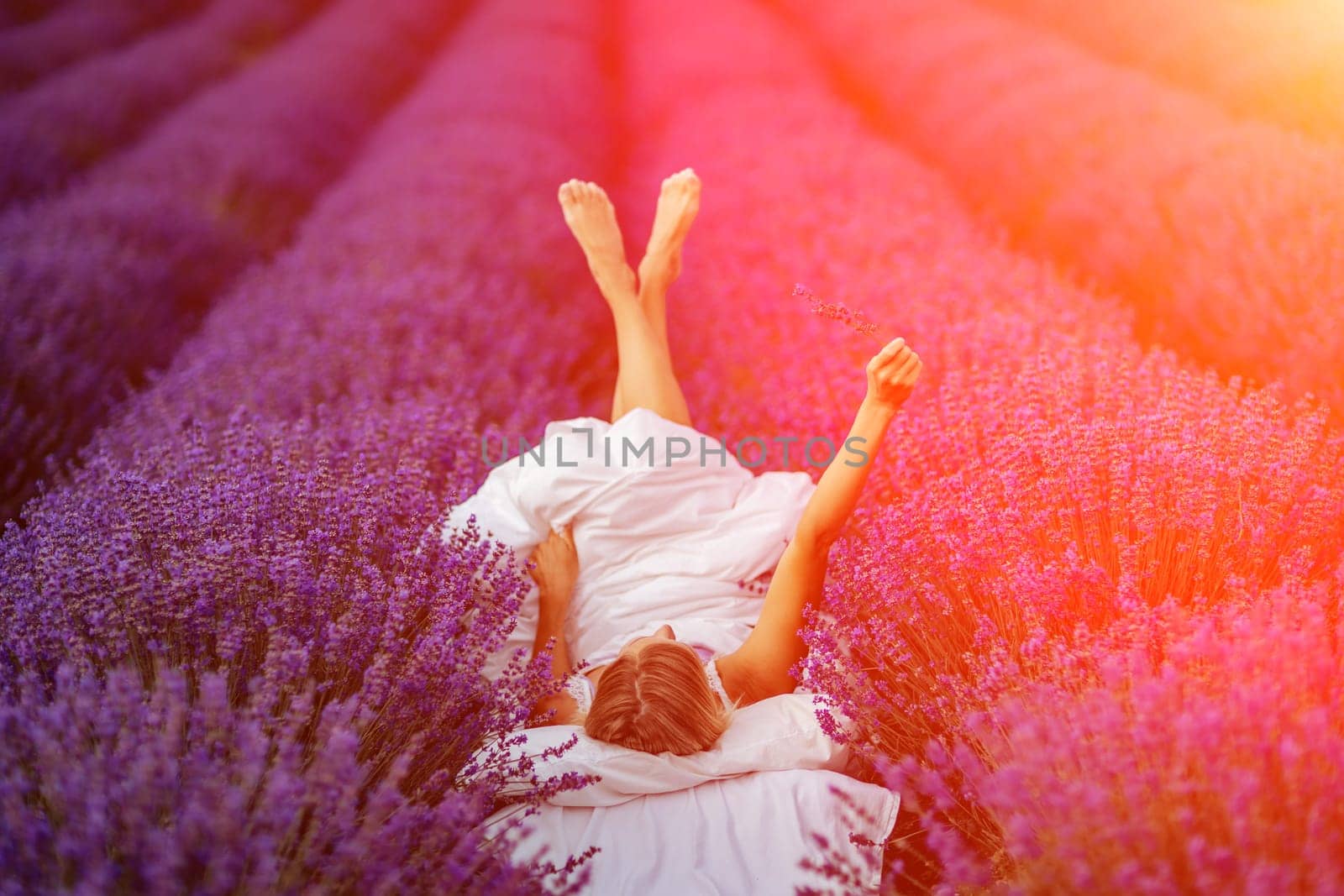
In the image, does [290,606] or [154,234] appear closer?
[290,606]

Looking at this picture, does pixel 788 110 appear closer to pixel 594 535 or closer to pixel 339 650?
pixel 594 535

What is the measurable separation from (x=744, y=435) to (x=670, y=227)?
1.84 feet

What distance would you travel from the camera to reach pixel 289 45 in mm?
6031

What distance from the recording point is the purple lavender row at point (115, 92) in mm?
3771

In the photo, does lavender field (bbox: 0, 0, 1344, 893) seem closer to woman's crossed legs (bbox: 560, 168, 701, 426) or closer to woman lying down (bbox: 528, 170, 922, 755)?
woman lying down (bbox: 528, 170, 922, 755)

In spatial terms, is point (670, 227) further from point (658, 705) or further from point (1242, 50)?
point (1242, 50)

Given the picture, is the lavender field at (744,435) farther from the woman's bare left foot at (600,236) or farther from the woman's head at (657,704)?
the woman's bare left foot at (600,236)

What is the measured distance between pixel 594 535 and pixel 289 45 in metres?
5.67

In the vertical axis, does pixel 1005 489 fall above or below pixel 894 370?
below

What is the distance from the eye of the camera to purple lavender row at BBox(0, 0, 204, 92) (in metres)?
4.95

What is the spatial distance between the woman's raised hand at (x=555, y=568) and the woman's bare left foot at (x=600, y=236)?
2.13 ft

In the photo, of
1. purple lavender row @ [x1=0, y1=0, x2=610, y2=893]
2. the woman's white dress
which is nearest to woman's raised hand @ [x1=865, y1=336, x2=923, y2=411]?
the woman's white dress

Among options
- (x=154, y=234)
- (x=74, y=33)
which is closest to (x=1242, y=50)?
(x=154, y=234)

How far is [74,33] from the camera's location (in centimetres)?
551
